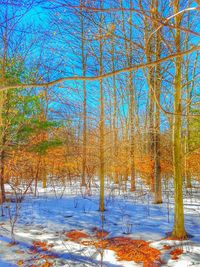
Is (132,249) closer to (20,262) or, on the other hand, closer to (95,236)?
(95,236)

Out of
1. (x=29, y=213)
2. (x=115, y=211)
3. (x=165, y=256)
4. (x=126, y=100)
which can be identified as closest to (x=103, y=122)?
(x=115, y=211)

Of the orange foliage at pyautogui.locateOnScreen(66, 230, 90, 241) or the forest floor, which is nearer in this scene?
the forest floor

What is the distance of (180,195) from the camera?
16.1ft

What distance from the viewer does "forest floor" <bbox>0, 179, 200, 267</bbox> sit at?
4.02m

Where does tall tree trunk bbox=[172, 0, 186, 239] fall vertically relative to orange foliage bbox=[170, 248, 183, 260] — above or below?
above

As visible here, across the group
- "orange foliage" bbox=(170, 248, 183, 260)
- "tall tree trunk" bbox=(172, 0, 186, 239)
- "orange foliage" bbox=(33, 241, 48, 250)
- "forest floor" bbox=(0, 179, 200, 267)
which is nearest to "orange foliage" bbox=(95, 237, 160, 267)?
"forest floor" bbox=(0, 179, 200, 267)

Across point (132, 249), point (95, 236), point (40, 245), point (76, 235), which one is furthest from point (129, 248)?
point (40, 245)

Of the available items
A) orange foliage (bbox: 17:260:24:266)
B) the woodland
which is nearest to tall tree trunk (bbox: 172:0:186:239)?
the woodland

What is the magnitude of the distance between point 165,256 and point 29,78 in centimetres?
722

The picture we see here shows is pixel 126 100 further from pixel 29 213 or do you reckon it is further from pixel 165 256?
pixel 165 256

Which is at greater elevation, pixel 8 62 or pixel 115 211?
pixel 8 62

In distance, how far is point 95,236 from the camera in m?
5.23

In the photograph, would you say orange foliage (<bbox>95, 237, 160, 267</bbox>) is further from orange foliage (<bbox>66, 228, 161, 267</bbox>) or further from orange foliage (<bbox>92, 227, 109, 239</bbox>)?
orange foliage (<bbox>92, 227, 109, 239</bbox>)

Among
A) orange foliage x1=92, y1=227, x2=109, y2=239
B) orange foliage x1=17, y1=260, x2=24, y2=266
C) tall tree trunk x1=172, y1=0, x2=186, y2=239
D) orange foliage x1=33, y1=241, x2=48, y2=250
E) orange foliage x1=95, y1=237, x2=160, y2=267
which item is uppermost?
tall tree trunk x1=172, y1=0, x2=186, y2=239
